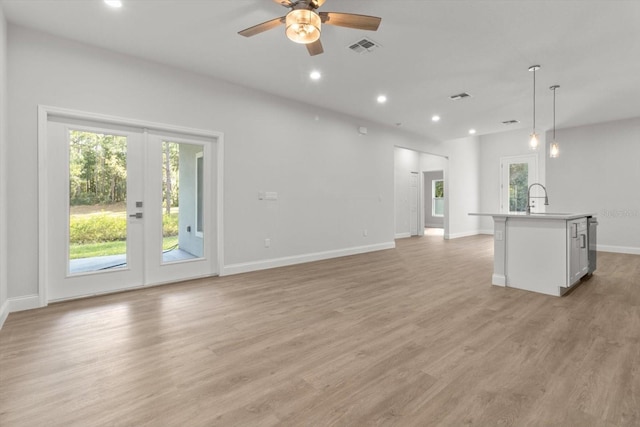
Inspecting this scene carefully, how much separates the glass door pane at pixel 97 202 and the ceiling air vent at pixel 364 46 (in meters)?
3.19

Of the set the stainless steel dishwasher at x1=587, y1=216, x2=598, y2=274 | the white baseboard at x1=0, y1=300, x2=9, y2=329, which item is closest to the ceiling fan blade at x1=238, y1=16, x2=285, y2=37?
the white baseboard at x1=0, y1=300, x2=9, y2=329

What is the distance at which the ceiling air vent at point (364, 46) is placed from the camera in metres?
3.63

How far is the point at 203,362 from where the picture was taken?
7.29 feet

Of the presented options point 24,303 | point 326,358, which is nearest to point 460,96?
point 326,358

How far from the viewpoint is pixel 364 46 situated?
3.75m

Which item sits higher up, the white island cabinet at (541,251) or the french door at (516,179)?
the french door at (516,179)

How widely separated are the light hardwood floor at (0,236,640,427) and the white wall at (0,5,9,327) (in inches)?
11.3

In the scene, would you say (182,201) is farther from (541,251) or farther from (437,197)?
(437,197)

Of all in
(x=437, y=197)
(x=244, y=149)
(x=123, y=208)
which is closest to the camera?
(x=123, y=208)

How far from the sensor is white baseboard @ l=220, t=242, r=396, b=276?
4922 millimetres

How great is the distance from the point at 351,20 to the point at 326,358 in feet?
9.00

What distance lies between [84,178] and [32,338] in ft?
6.36

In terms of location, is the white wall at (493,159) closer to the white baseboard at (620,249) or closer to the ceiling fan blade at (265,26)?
the white baseboard at (620,249)

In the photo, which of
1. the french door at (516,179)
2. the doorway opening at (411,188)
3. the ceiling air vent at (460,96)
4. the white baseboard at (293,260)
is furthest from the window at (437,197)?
the ceiling air vent at (460,96)
